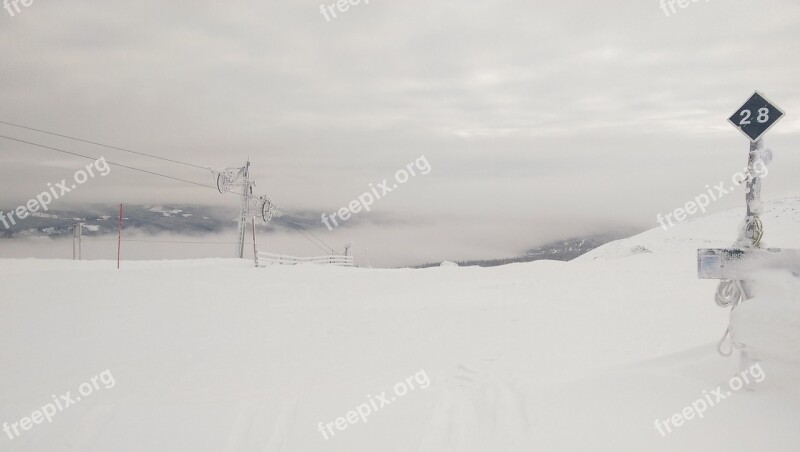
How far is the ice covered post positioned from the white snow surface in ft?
0.81

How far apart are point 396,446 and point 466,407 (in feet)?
3.76

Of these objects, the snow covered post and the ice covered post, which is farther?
the snow covered post

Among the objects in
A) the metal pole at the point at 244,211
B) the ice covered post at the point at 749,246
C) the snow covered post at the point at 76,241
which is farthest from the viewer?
the metal pole at the point at 244,211

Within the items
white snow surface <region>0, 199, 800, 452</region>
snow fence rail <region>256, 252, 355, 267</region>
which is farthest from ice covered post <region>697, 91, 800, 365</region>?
snow fence rail <region>256, 252, 355, 267</region>

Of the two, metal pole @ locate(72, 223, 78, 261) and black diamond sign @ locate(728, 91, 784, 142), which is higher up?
black diamond sign @ locate(728, 91, 784, 142)

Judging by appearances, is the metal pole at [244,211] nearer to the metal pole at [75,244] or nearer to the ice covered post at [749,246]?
the metal pole at [75,244]

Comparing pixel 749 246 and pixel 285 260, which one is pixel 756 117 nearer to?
pixel 749 246

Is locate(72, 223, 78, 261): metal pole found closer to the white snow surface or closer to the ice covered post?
the white snow surface

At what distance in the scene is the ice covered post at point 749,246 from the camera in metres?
4.80

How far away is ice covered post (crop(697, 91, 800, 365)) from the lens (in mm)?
4797

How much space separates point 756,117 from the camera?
5.09m

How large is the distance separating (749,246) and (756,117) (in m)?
1.37

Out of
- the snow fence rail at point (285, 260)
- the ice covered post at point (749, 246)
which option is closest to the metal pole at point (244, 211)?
the snow fence rail at point (285, 260)

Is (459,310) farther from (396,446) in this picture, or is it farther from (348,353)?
(396,446)
